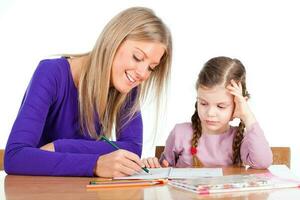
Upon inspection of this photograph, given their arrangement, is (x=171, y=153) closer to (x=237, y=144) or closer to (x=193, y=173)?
(x=237, y=144)

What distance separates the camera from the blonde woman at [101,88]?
5.07ft

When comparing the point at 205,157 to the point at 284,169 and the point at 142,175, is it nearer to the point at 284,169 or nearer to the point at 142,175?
the point at 284,169

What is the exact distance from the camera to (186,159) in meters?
1.97

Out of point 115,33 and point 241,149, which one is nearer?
point 115,33

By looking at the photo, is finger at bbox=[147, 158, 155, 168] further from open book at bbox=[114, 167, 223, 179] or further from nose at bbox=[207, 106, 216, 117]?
nose at bbox=[207, 106, 216, 117]

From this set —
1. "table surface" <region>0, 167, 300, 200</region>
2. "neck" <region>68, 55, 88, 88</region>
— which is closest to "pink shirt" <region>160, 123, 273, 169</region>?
"neck" <region>68, 55, 88, 88</region>

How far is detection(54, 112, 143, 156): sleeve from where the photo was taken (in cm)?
152

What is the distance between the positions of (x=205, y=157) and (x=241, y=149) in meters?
0.16

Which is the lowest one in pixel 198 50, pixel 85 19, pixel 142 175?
pixel 142 175

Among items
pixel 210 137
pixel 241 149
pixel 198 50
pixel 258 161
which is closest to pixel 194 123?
pixel 210 137

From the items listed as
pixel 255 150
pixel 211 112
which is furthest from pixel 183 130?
pixel 255 150

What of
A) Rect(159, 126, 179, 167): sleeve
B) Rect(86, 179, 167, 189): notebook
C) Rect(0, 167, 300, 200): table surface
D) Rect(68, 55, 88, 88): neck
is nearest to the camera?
Rect(0, 167, 300, 200): table surface

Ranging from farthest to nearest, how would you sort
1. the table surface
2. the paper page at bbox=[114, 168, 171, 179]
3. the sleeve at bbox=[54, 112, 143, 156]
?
the sleeve at bbox=[54, 112, 143, 156]
the paper page at bbox=[114, 168, 171, 179]
the table surface

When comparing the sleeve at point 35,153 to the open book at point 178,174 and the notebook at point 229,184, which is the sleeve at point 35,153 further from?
the notebook at point 229,184
